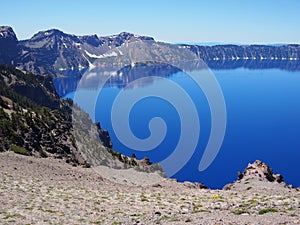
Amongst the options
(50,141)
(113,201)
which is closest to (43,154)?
(50,141)

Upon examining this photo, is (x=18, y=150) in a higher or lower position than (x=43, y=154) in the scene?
lower

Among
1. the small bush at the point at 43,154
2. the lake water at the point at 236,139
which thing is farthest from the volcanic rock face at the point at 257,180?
the lake water at the point at 236,139

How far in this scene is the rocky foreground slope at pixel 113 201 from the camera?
1717 cm

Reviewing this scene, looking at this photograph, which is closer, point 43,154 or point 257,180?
point 257,180

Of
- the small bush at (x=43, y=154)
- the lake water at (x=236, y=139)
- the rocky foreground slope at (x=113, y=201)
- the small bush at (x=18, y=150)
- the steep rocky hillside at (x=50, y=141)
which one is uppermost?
the lake water at (x=236, y=139)

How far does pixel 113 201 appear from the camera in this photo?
23797 millimetres

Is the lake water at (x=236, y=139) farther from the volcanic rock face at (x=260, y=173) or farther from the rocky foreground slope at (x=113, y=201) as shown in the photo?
the rocky foreground slope at (x=113, y=201)

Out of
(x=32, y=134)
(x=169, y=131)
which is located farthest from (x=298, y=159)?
(x=32, y=134)

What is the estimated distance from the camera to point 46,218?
18.4 metres

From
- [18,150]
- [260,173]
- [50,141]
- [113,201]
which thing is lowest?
[113,201]

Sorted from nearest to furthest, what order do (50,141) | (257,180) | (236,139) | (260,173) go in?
(257,180) → (260,173) → (50,141) → (236,139)

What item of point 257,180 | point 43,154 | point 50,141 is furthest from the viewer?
point 50,141

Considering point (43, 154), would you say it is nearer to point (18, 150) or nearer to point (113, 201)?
point (18, 150)

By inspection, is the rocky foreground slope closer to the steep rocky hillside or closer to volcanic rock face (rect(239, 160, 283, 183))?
volcanic rock face (rect(239, 160, 283, 183))
